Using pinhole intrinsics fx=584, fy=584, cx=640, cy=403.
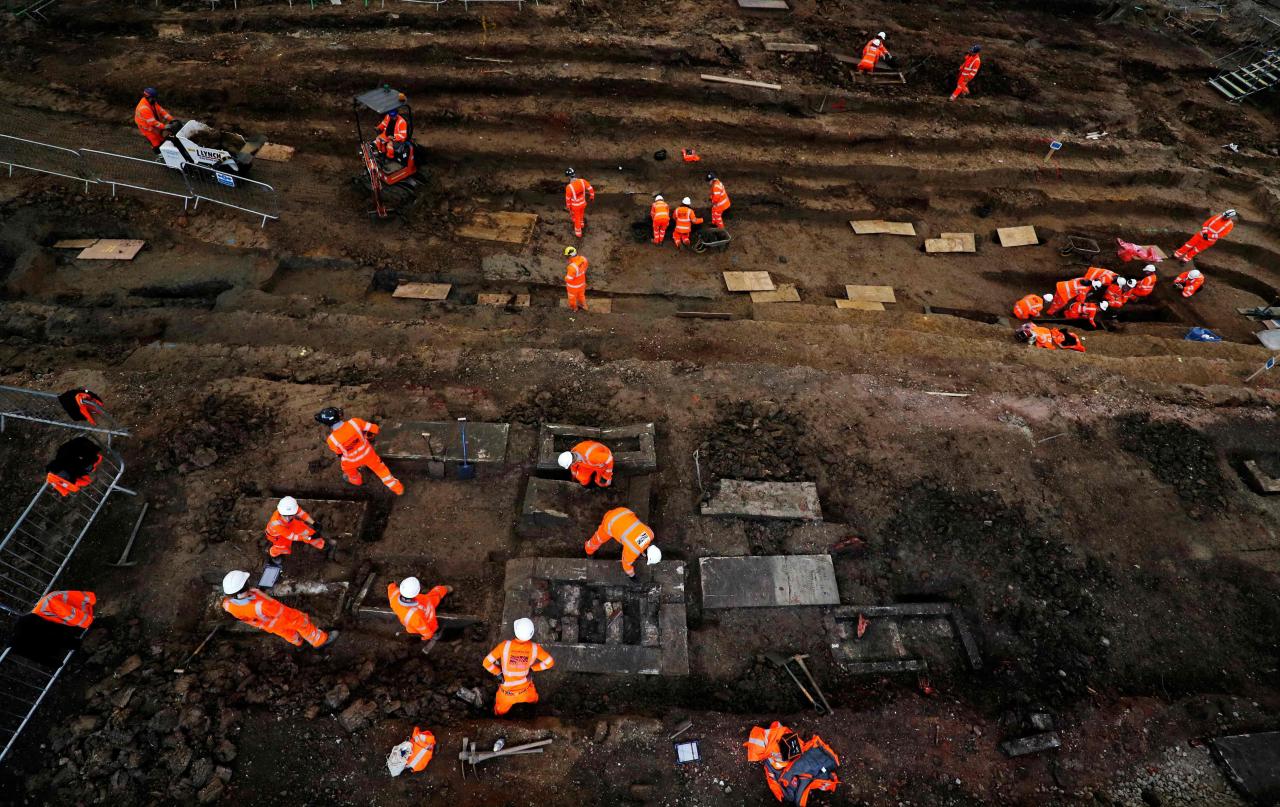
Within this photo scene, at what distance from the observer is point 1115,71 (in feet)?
53.1

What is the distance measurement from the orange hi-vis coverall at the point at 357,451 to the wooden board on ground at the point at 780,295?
25.5 feet

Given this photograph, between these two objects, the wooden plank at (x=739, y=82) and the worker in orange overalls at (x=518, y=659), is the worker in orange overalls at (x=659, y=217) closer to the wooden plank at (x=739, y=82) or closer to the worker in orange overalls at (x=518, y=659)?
the wooden plank at (x=739, y=82)

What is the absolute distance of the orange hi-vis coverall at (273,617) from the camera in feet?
18.2

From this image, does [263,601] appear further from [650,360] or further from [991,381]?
[991,381]

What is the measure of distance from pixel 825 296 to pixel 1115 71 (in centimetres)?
1207

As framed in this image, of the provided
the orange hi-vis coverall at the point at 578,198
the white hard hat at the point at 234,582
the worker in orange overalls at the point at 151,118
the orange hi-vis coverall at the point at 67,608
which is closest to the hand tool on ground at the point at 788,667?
the white hard hat at the point at 234,582

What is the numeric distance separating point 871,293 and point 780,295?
6.57ft

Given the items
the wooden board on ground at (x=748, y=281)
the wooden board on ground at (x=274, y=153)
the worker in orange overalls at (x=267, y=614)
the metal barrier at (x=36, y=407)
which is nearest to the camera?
the worker in orange overalls at (x=267, y=614)

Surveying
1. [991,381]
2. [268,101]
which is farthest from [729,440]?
[268,101]

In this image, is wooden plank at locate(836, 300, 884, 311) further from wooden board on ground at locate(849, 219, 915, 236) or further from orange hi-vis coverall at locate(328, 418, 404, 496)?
orange hi-vis coverall at locate(328, 418, 404, 496)

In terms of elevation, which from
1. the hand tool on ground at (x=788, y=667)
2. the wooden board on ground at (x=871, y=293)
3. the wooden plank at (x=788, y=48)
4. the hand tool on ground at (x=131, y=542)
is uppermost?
the wooden plank at (x=788, y=48)

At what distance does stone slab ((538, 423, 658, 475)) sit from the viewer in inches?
306

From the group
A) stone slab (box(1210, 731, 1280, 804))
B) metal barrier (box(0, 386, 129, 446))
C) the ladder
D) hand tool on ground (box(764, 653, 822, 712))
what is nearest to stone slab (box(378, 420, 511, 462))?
metal barrier (box(0, 386, 129, 446))

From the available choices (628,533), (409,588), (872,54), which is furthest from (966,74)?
(409,588)
